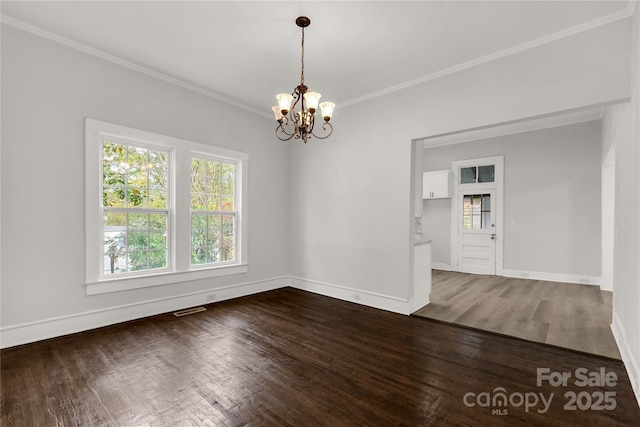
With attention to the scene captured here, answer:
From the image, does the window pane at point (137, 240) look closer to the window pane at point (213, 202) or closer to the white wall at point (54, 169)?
the white wall at point (54, 169)

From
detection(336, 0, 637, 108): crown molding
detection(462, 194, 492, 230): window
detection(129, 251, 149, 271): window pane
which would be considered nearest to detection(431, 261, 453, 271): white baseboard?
detection(462, 194, 492, 230): window

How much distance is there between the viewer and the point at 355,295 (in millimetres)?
4586

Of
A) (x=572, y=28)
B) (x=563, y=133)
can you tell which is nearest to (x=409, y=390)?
(x=572, y=28)

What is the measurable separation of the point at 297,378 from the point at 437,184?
626 cm

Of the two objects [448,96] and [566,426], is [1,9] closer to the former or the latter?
[448,96]

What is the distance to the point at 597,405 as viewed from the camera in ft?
6.82

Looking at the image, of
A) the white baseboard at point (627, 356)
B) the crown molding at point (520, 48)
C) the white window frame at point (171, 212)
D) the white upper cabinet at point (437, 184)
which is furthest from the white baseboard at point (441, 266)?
the white window frame at point (171, 212)

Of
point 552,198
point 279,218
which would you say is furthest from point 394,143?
point 552,198

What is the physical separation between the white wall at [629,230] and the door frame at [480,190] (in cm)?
336

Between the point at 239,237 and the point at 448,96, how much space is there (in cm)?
371

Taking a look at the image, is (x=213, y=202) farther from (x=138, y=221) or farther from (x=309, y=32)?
(x=309, y=32)

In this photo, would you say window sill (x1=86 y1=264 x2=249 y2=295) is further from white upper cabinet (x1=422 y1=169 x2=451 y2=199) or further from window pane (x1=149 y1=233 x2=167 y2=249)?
white upper cabinet (x1=422 y1=169 x2=451 y2=199)

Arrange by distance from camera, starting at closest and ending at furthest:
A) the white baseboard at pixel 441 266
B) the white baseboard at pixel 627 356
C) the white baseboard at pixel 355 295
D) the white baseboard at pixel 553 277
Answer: the white baseboard at pixel 627 356
the white baseboard at pixel 355 295
the white baseboard at pixel 553 277
the white baseboard at pixel 441 266

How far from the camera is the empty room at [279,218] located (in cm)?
224
